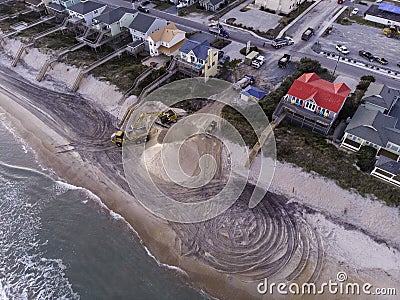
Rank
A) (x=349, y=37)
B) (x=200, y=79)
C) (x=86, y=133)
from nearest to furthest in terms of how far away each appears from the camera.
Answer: (x=86, y=133) → (x=200, y=79) → (x=349, y=37)

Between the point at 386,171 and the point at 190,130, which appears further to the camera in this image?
the point at 190,130

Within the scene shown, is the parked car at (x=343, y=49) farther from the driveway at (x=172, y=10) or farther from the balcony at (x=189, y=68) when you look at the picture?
the driveway at (x=172, y=10)

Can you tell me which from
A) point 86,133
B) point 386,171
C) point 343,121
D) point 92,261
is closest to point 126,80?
point 86,133

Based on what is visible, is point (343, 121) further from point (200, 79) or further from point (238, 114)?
point (200, 79)

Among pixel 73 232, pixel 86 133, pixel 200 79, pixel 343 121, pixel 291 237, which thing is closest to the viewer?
pixel 291 237

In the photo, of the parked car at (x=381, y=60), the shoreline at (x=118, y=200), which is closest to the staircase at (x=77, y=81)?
the shoreline at (x=118, y=200)

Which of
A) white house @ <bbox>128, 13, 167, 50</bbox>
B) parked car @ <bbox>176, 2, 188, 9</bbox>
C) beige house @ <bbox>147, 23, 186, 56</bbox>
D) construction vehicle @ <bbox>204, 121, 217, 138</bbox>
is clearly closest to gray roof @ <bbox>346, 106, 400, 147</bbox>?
construction vehicle @ <bbox>204, 121, 217, 138</bbox>

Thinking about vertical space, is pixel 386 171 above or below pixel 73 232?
above
